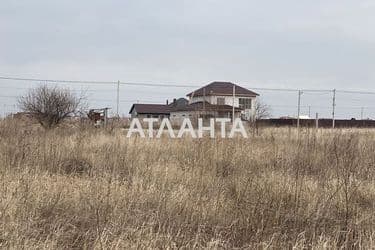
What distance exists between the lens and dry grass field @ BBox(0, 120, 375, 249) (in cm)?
428

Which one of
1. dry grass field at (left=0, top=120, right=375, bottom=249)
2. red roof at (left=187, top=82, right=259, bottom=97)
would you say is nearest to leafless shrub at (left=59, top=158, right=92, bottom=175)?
dry grass field at (left=0, top=120, right=375, bottom=249)

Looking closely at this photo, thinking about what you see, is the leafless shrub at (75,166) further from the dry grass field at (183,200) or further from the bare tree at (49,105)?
the bare tree at (49,105)

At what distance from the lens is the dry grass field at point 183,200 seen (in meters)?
4.28

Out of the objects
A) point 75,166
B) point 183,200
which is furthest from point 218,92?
point 183,200

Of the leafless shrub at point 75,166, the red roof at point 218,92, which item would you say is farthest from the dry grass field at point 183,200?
the red roof at point 218,92

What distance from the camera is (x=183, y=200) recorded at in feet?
17.9

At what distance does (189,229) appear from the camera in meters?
4.66

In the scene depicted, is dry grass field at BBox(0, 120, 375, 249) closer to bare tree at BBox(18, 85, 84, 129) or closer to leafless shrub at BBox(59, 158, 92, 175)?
leafless shrub at BBox(59, 158, 92, 175)

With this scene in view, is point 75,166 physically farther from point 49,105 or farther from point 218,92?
point 218,92

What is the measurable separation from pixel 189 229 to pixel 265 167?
12.9 feet

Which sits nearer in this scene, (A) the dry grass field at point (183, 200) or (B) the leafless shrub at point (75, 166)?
(A) the dry grass field at point (183, 200)

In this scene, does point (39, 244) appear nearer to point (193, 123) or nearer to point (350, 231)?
point (350, 231)

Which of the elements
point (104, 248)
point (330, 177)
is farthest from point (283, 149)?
point (104, 248)

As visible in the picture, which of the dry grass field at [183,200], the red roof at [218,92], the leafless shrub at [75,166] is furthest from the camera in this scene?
the red roof at [218,92]
